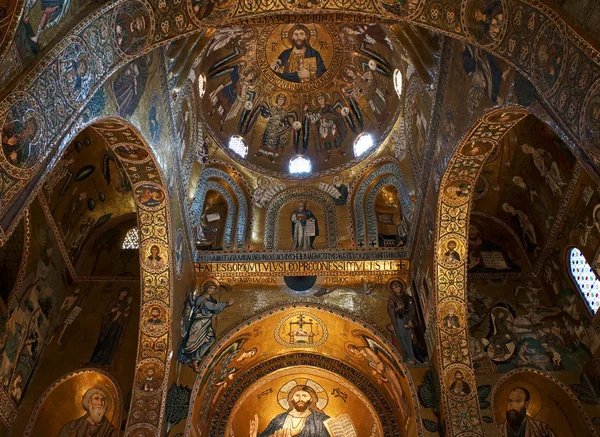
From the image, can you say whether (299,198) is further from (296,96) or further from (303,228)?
(296,96)

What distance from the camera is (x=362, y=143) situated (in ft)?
50.0

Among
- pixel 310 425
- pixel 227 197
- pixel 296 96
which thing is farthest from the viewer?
pixel 296 96

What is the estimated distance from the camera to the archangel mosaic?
A: 10570 millimetres

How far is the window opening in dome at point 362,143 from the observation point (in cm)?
1504

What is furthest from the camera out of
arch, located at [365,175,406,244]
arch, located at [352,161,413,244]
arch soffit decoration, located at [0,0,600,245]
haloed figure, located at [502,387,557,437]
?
arch, located at [365,175,406,244]

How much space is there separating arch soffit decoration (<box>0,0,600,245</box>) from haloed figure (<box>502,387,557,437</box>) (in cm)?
722

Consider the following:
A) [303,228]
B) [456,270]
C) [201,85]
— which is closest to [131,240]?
[201,85]

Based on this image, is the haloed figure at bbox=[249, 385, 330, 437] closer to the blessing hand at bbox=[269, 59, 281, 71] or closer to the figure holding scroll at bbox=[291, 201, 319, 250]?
the figure holding scroll at bbox=[291, 201, 319, 250]

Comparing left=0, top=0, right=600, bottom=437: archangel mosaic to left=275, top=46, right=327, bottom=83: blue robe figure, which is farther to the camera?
left=275, top=46, right=327, bottom=83: blue robe figure

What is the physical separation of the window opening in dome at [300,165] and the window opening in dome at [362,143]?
4.50 feet

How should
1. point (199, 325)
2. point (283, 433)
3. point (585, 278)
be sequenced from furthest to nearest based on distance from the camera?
point (283, 433), point (199, 325), point (585, 278)

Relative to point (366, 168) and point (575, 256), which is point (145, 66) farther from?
point (575, 256)

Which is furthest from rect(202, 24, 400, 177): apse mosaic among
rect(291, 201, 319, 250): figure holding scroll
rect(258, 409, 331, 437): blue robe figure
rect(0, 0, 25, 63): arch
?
rect(0, 0, 25, 63): arch

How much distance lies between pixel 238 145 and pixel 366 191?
367 centimetres
